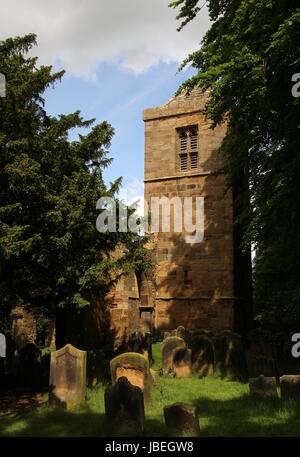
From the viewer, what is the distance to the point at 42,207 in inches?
409

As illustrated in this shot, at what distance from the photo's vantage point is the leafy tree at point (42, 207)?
32.4ft

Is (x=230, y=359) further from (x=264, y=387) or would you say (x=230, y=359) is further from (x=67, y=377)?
(x=67, y=377)

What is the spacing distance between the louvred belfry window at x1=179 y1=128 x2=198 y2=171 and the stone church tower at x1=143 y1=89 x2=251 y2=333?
5 centimetres

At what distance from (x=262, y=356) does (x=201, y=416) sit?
16.7ft

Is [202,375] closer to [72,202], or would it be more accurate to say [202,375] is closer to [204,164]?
[72,202]

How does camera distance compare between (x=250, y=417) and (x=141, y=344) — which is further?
(x=141, y=344)

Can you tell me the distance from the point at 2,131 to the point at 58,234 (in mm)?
2472

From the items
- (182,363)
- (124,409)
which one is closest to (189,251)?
(182,363)

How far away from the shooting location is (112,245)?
39.0ft

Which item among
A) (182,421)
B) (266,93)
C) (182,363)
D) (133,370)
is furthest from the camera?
(182,363)

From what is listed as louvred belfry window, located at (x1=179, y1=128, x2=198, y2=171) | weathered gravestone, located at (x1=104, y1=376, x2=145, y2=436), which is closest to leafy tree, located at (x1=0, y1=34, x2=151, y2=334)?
weathered gravestone, located at (x1=104, y1=376, x2=145, y2=436)

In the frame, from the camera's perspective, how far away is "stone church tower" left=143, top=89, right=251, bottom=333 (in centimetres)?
2134

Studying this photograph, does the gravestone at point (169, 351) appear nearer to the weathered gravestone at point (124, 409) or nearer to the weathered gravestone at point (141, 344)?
the weathered gravestone at point (141, 344)

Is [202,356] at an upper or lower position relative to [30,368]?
upper
